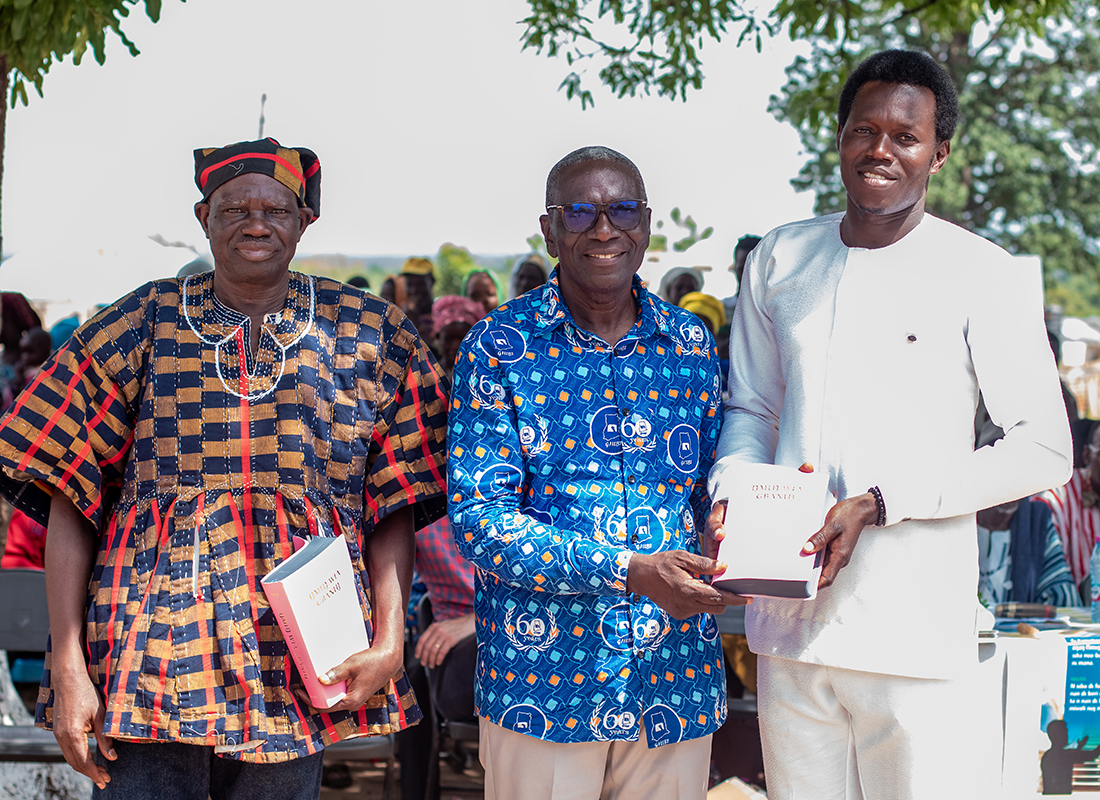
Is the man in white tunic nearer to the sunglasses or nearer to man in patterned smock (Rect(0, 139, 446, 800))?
the sunglasses

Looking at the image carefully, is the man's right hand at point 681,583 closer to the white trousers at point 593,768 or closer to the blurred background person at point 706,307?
the white trousers at point 593,768

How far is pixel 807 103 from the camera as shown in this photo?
5.86 metres

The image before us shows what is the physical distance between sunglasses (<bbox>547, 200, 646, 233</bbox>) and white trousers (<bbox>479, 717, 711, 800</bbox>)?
3.50ft

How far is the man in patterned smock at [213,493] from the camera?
6.68 ft

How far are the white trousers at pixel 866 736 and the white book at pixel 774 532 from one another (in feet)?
0.97

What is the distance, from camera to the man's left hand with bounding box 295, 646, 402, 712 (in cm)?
208

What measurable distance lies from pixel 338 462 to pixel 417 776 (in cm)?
211

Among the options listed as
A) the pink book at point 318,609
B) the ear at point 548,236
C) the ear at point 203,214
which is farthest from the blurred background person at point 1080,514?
the ear at point 203,214

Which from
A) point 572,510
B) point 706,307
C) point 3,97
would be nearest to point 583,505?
point 572,510

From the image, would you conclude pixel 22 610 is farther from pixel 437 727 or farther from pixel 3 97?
pixel 3 97

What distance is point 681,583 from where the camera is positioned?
1.94 m

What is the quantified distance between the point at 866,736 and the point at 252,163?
1723 mm

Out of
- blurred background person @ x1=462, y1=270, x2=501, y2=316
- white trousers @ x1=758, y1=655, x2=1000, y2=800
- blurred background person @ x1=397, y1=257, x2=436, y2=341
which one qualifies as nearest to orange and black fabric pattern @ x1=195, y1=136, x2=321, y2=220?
white trousers @ x1=758, y1=655, x2=1000, y2=800

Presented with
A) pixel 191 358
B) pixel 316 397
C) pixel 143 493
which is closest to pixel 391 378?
pixel 316 397
